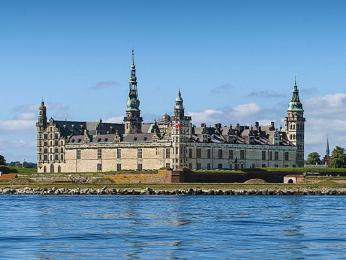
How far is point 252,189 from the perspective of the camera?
121438 millimetres

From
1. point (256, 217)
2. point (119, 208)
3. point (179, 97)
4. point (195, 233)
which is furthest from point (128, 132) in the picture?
point (195, 233)

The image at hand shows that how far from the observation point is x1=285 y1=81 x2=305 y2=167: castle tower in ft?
595

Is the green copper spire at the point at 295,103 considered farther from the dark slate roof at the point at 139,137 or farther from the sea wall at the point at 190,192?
the sea wall at the point at 190,192

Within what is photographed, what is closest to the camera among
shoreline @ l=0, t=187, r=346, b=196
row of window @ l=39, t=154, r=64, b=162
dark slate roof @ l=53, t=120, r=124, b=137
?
shoreline @ l=0, t=187, r=346, b=196

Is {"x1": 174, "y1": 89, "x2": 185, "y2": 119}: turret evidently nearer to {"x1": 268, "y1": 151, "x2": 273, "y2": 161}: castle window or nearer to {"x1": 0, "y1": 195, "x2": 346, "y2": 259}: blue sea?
{"x1": 268, "y1": 151, "x2": 273, "y2": 161}: castle window

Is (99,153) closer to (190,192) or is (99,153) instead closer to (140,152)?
(140,152)

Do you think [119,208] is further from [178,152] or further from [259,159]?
[259,159]

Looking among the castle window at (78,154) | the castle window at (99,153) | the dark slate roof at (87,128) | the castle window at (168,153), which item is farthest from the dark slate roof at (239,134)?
the castle window at (78,154)

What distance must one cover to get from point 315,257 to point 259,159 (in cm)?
13215

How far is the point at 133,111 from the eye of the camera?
186 metres

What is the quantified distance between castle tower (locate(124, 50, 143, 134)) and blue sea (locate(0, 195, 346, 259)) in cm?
10994

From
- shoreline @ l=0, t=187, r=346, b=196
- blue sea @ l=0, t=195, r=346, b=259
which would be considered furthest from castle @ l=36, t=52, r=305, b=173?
blue sea @ l=0, t=195, r=346, b=259

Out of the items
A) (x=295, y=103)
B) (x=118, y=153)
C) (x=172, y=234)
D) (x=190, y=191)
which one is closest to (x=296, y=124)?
(x=295, y=103)

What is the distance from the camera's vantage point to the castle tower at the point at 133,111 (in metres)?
184
